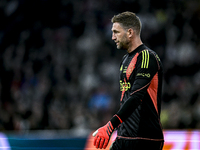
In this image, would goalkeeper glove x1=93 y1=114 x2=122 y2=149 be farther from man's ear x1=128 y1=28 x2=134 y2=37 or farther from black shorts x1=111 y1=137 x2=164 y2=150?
man's ear x1=128 y1=28 x2=134 y2=37

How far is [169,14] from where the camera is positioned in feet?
34.5

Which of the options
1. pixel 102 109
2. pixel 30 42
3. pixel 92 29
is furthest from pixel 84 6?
pixel 102 109

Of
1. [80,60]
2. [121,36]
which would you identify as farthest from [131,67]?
[80,60]

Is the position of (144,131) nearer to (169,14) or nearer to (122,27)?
(122,27)

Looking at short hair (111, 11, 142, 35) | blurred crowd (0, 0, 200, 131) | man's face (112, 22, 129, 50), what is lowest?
blurred crowd (0, 0, 200, 131)

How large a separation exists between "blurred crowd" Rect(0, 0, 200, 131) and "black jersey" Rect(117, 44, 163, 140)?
17.9ft

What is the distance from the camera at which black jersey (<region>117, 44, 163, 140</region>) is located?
2895mm

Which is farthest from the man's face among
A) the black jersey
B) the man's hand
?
the man's hand

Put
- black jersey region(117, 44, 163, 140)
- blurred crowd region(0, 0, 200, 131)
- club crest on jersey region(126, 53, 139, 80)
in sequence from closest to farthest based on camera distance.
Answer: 1. black jersey region(117, 44, 163, 140)
2. club crest on jersey region(126, 53, 139, 80)
3. blurred crowd region(0, 0, 200, 131)

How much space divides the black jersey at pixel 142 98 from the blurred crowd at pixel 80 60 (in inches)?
214

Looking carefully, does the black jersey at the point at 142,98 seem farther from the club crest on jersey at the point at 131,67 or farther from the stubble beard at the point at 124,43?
the stubble beard at the point at 124,43

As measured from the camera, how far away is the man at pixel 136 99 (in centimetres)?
286

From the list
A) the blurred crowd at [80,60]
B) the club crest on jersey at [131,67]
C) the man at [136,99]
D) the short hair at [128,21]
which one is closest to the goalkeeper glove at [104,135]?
the man at [136,99]

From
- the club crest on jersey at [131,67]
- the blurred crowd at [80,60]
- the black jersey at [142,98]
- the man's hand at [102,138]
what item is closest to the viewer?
the man's hand at [102,138]
